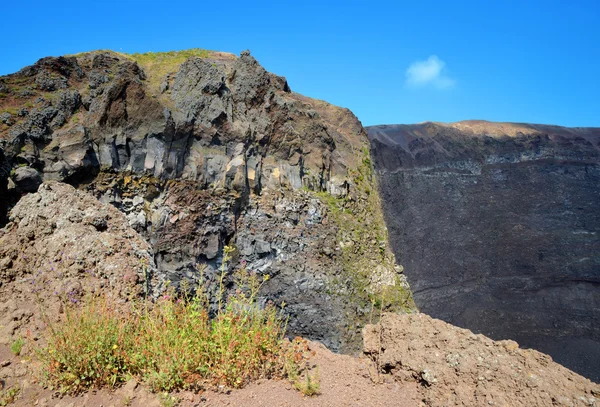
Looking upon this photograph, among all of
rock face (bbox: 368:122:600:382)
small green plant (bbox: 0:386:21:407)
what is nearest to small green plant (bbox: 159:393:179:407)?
small green plant (bbox: 0:386:21:407)

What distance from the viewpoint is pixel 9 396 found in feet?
11.8

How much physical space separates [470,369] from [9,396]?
13.8ft

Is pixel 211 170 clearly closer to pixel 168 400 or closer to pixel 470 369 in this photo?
pixel 168 400

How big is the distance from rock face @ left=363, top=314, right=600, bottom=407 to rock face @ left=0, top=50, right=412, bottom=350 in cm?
448

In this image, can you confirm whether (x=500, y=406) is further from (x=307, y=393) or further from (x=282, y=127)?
(x=282, y=127)

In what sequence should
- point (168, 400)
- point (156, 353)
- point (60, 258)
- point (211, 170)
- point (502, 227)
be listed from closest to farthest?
point (168, 400) → point (156, 353) → point (60, 258) → point (211, 170) → point (502, 227)

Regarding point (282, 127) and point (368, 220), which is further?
point (368, 220)

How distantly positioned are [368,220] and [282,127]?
3839 mm

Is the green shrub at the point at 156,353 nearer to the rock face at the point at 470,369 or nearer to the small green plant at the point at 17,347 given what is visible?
the small green plant at the point at 17,347

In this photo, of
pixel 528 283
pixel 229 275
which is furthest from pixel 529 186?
pixel 229 275

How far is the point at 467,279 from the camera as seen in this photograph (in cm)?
2752

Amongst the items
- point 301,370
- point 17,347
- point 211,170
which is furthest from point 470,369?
point 211,170

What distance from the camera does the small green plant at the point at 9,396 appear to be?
11.7 feet

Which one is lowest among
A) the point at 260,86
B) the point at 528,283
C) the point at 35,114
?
the point at 528,283
